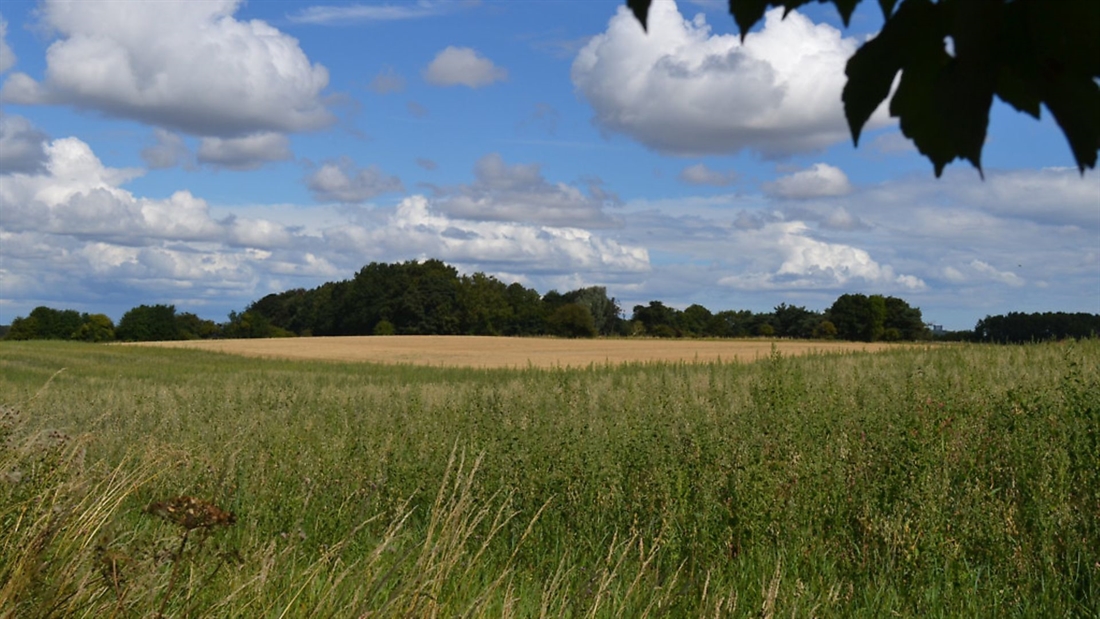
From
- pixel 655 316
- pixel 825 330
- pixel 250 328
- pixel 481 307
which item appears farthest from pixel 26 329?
pixel 825 330

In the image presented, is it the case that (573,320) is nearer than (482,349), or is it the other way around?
(482,349)

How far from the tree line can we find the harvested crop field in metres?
19.7

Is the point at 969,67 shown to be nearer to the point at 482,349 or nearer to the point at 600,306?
the point at 482,349

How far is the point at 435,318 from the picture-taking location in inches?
2876

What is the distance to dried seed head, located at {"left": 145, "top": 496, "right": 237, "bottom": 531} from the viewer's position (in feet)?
9.64

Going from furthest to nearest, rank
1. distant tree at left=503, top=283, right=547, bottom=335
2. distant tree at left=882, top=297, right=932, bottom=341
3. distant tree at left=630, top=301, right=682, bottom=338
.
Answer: distant tree at left=630, top=301, right=682, bottom=338, distant tree at left=503, top=283, right=547, bottom=335, distant tree at left=882, top=297, right=932, bottom=341

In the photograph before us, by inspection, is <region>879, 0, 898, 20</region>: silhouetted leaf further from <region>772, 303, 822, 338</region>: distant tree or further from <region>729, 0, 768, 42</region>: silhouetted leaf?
<region>772, 303, 822, 338</region>: distant tree

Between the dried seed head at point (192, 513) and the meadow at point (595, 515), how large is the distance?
0.4 inches

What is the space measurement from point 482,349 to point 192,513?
1580 inches

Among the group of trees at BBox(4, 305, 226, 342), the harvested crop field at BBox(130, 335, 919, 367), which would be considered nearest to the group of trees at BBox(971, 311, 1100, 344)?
the harvested crop field at BBox(130, 335, 919, 367)

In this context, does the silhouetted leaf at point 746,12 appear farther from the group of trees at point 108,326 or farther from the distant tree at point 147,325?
the distant tree at point 147,325

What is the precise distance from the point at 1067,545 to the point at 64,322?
76435mm

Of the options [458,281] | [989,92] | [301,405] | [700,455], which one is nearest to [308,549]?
[700,455]

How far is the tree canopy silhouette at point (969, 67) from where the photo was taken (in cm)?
114
